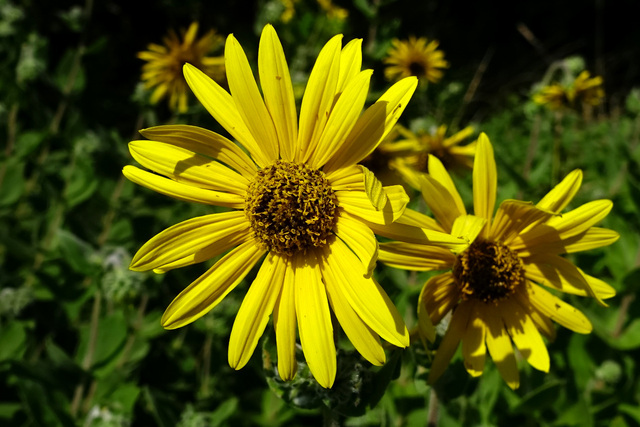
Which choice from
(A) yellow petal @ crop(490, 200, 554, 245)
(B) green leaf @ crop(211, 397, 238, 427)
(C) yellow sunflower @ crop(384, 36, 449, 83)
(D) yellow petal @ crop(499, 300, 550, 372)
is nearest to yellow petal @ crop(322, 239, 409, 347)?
(A) yellow petal @ crop(490, 200, 554, 245)

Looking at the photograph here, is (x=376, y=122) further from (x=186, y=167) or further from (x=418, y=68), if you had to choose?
(x=418, y=68)

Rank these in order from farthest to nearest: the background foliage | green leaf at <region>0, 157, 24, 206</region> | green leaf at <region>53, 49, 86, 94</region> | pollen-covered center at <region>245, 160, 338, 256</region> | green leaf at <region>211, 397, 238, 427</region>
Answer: green leaf at <region>53, 49, 86, 94</region> < green leaf at <region>0, 157, 24, 206</region> < green leaf at <region>211, 397, 238, 427</region> < the background foliage < pollen-covered center at <region>245, 160, 338, 256</region>

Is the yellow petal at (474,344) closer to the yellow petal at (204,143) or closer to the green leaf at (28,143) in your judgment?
the yellow petal at (204,143)

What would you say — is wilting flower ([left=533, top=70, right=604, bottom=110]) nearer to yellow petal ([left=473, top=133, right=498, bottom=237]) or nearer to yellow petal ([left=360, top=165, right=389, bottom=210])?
yellow petal ([left=473, top=133, right=498, bottom=237])

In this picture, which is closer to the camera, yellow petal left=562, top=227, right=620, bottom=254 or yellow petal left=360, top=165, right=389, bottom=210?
yellow petal left=360, top=165, right=389, bottom=210

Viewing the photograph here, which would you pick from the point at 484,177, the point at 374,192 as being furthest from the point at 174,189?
the point at 484,177

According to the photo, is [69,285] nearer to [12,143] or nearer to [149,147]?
[12,143]

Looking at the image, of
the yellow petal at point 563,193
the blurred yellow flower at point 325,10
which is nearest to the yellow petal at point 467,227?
the yellow petal at point 563,193
